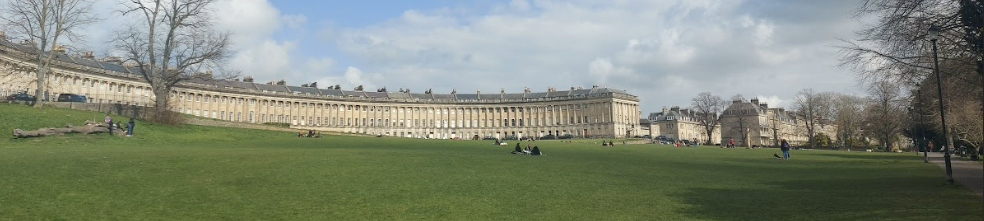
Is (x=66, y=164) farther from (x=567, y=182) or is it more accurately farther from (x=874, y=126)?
(x=874, y=126)

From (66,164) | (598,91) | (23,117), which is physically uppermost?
(598,91)

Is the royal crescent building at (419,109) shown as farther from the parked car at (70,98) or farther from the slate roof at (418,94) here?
the parked car at (70,98)

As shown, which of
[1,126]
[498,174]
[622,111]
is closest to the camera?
[498,174]

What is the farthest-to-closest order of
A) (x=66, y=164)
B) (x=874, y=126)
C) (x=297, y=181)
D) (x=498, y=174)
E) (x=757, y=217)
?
1. (x=874, y=126)
2. (x=498, y=174)
3. (x=66, y=164)
4. (x=297, y=181)
5. (x=757, y=217)

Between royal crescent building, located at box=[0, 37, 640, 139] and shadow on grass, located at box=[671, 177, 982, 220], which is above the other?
royal crescent building, located at box=[0, 37, 640, 139]

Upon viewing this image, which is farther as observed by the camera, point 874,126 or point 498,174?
point 874,126

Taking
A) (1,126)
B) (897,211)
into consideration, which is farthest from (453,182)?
(1,126)

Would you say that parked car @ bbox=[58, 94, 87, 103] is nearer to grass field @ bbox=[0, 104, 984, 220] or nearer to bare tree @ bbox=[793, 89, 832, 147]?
grass field @ bbox=[0, 104, 984, 220]

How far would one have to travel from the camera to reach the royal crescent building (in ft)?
402

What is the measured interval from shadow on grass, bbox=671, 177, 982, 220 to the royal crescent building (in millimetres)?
102822

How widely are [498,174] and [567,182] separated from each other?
107 inches

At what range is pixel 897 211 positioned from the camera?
1238cm

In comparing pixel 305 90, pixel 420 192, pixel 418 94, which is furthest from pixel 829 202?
pixel 418 94

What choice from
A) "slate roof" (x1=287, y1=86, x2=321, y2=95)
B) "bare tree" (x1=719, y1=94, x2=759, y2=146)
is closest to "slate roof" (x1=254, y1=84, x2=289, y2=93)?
"slate roof" (x1=287, y1=86, x2=321, y2=95)
